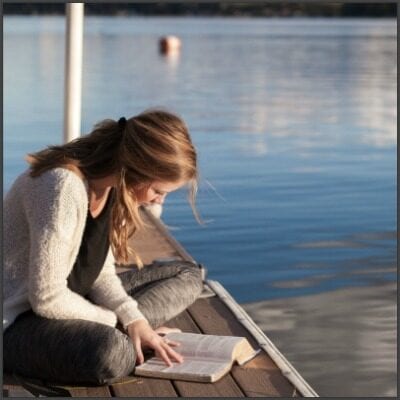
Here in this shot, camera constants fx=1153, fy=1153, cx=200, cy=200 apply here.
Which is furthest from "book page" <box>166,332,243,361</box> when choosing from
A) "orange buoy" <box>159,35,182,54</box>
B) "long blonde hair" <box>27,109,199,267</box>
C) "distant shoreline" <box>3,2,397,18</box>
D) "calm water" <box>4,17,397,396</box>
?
"distant shoreline" <box>3,2,397,18</box>

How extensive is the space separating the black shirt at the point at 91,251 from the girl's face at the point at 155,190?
0.47ft

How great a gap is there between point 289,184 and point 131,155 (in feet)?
18.1

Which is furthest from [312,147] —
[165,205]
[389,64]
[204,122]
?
[389,64]

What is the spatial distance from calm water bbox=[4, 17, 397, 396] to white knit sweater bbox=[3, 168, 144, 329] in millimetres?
1170

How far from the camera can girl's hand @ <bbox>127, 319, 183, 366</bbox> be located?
367 cm

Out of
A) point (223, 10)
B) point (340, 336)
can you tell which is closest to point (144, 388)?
point (340, 336)

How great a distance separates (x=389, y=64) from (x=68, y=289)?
21.4 metres

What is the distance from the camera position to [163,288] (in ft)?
13.8

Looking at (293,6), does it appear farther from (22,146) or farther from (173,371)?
(173,371)

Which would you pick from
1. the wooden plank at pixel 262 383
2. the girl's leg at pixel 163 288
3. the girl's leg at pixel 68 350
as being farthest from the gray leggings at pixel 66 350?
the girl's leg at pixel 163 288

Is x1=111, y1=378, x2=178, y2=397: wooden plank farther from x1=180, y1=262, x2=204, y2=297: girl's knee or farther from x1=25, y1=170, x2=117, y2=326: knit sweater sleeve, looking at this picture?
x1=180, y1=262, x2=204, y2=297: girl's knee

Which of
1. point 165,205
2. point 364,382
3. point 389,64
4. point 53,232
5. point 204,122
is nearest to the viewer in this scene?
point 53,232

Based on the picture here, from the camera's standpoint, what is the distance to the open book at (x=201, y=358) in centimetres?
362

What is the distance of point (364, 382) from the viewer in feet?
14.1
